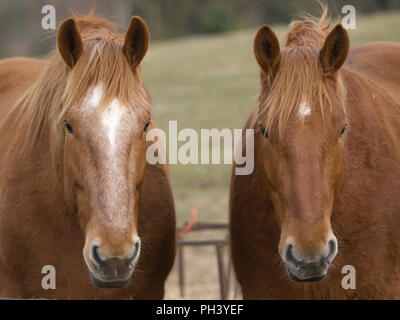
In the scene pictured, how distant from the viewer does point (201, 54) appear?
25.5m

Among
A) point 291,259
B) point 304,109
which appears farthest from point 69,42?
point 291,259

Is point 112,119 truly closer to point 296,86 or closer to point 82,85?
point 82,85

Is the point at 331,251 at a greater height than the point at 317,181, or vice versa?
the point at 317,181

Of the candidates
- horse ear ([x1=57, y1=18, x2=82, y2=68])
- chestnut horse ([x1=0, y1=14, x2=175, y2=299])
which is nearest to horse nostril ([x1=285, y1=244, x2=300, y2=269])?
chestnut horse ([x1=0, y1=14, x2=175, y2=299])

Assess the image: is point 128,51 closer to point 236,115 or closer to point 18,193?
point 18,193

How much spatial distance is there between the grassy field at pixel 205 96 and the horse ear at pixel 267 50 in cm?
378

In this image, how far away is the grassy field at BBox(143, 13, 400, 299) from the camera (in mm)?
9844

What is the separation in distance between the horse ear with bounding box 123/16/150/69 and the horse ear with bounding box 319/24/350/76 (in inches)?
40.7

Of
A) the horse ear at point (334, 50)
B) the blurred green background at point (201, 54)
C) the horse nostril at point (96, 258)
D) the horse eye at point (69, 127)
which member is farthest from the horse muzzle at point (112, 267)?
the blurred green background at point (201, 54)

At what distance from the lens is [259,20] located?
37.4 metres

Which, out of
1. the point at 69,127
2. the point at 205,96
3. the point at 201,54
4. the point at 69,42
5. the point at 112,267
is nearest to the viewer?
the point at 112,267

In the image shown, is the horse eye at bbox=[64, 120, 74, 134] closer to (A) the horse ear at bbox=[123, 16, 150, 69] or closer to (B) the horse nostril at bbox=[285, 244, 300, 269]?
(A) the horse ear at bbox=[123, 16, 150, 69]

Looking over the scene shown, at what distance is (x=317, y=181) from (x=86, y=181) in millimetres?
1245
